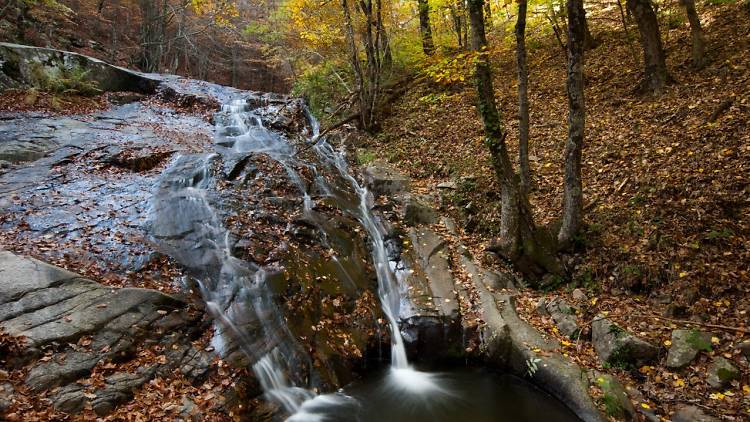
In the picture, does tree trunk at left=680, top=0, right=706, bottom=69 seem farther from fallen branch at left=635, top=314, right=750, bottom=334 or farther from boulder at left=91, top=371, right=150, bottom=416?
boulder at left=91, top=371, right=150, bottom=416

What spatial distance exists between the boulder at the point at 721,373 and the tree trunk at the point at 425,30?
13.1 metres

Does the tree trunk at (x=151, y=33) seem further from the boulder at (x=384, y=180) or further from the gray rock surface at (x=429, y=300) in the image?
the gray rock surface at (x=429, y=300)

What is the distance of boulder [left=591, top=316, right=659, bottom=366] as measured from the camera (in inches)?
238

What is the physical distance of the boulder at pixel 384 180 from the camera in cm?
1125

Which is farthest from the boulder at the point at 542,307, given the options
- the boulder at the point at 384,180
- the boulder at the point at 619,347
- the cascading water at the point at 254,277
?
the boulder at the point at 384,180

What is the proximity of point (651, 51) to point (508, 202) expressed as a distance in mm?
5795

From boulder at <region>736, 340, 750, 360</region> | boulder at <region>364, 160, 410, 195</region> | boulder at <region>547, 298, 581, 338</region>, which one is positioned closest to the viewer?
boulder at <region>736, 340, 750, 360</region>

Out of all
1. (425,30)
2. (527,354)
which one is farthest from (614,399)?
(425,30)

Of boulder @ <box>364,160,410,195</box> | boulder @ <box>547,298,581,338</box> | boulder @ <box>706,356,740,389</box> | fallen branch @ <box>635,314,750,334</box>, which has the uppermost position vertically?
boulder @ <box>364,160,410,195</box>

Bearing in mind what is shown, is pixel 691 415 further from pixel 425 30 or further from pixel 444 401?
pixel 425 30

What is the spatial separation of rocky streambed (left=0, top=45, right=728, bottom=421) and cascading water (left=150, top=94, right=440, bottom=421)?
34 mm

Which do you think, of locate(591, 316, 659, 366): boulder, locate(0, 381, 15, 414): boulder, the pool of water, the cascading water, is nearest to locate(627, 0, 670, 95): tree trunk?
locate(591, 316, 659, 366): boulder

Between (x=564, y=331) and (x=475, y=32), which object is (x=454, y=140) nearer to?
(x=475, y=32)

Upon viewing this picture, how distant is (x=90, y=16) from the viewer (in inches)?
922
